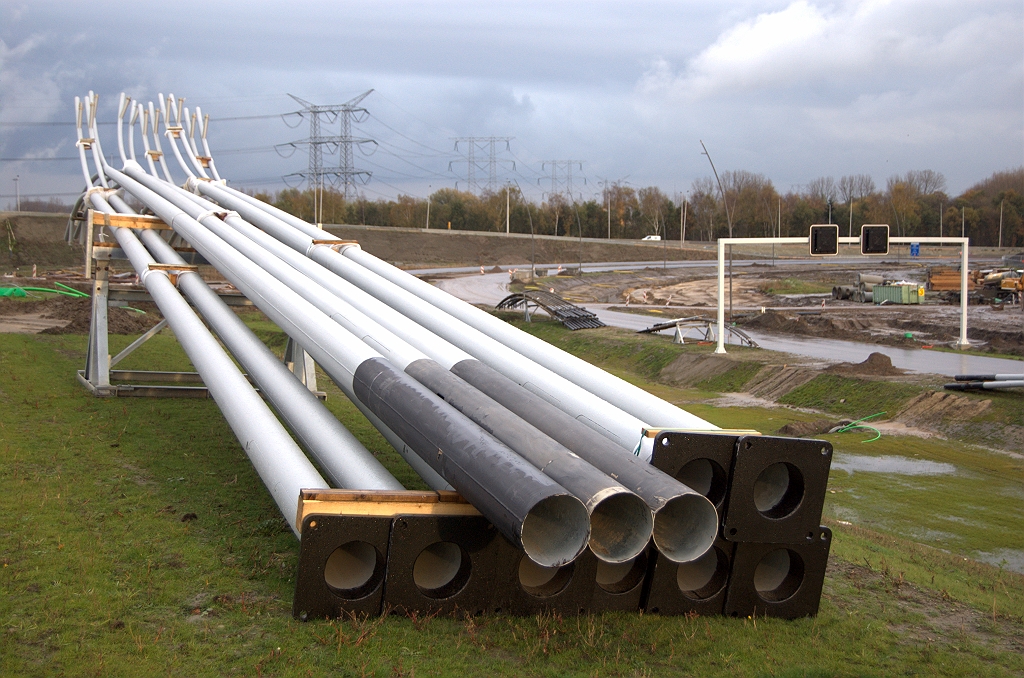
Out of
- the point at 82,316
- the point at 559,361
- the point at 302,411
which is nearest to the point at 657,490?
the point at 559,361

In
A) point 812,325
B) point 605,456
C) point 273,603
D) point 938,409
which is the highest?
point 605,456

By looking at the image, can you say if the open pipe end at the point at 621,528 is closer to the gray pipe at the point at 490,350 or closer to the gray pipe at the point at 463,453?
the gray pipe at the point at 463,453

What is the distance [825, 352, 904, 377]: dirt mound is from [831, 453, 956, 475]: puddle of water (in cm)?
715

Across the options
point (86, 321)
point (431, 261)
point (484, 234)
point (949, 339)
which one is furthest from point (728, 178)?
point (86, 321)

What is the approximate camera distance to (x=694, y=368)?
93.1 feet

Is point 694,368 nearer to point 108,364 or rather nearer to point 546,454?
point 108,364

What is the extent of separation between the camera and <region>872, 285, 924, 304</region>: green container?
1983 inches

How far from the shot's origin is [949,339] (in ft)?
111

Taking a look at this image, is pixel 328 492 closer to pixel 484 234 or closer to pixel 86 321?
pixel 86 321

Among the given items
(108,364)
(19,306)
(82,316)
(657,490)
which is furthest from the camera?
(19,306)

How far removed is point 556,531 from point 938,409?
17281mm

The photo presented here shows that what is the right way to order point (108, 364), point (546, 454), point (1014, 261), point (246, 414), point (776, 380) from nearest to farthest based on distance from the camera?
1. point (546, 454)
2. point (246, 414)
3. point (108, 364)
4. point (776, 380)
5. point (1014, 261)

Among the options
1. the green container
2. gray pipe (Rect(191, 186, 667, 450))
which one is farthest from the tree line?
gray pipe (Rect(191, 186, 667, 450))

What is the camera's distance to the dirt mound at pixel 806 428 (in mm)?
18766
